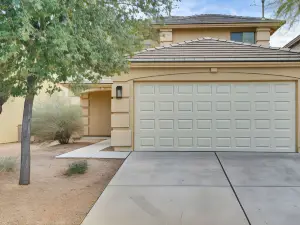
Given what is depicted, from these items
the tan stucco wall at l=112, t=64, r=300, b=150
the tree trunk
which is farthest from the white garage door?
the tree trunk

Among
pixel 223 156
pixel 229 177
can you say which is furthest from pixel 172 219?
pixel 223 156

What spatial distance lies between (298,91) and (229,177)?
5255mm

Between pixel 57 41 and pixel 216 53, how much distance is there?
278 inches

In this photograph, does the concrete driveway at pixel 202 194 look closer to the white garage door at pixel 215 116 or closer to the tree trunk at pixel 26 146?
the white garage door at pixel 215 116

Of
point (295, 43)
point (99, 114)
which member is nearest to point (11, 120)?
point (99, 114)

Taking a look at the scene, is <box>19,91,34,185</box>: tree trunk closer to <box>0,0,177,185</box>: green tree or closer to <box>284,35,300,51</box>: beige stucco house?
<box>0,0,177,185</box>: green tree

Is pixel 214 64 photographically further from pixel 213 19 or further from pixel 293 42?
pixel 293 42

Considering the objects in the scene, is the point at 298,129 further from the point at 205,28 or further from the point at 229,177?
the point at 205,28

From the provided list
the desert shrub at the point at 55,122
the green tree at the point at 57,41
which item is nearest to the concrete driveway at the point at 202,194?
the green tree at the point at 57,41

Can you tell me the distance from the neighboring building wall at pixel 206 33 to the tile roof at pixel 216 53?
5443 millimetres

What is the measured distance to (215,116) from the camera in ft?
30.9

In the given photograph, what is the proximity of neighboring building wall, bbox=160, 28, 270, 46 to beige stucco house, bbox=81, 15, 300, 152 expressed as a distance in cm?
607

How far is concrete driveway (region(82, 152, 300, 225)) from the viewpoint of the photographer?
3.79 m

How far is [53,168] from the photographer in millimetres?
7215
